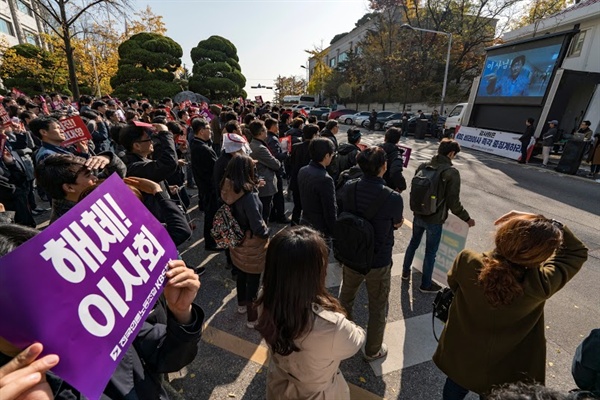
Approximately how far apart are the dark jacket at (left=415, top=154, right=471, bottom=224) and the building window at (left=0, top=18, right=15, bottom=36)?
129 ft

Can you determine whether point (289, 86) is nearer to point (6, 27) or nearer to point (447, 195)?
point (6, 27)

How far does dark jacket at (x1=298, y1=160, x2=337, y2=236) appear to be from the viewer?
3.14m

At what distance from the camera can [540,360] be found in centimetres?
169

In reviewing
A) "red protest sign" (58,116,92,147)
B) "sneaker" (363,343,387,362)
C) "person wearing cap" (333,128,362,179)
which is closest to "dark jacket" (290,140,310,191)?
"person wearing cap" (333,128,362,179)

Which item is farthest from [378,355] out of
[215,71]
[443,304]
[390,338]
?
[215,71]

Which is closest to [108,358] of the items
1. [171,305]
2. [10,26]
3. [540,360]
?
[171,305]

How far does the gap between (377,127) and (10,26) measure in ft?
117

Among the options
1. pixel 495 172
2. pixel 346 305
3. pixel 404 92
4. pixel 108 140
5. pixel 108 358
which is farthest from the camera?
pixel 404 92

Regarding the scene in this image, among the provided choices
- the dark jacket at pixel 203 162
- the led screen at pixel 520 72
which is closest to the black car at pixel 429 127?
the led screen at pixel 520 72

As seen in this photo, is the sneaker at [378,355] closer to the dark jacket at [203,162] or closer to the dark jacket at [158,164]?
the dark jacket at [158,164]

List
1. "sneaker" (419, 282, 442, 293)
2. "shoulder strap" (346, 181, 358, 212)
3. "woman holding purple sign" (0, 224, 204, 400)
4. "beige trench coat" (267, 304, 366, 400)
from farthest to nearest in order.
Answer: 1. "sneaker" (419, 282, 442, 293)
2. "shoulder strap" (346, 181, 358, 212)
3. "beige trench coat" (267, 304, 366, 400)
4. "woman holding purple sign" (0, 224, 204, 400)

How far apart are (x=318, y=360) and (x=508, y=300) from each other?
3.41 feet

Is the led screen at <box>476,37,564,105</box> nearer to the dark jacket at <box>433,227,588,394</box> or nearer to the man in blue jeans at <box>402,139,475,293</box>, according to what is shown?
the man in blue jeans at <box>402,139,475,293</box>

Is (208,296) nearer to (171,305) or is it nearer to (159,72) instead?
(171,305)
